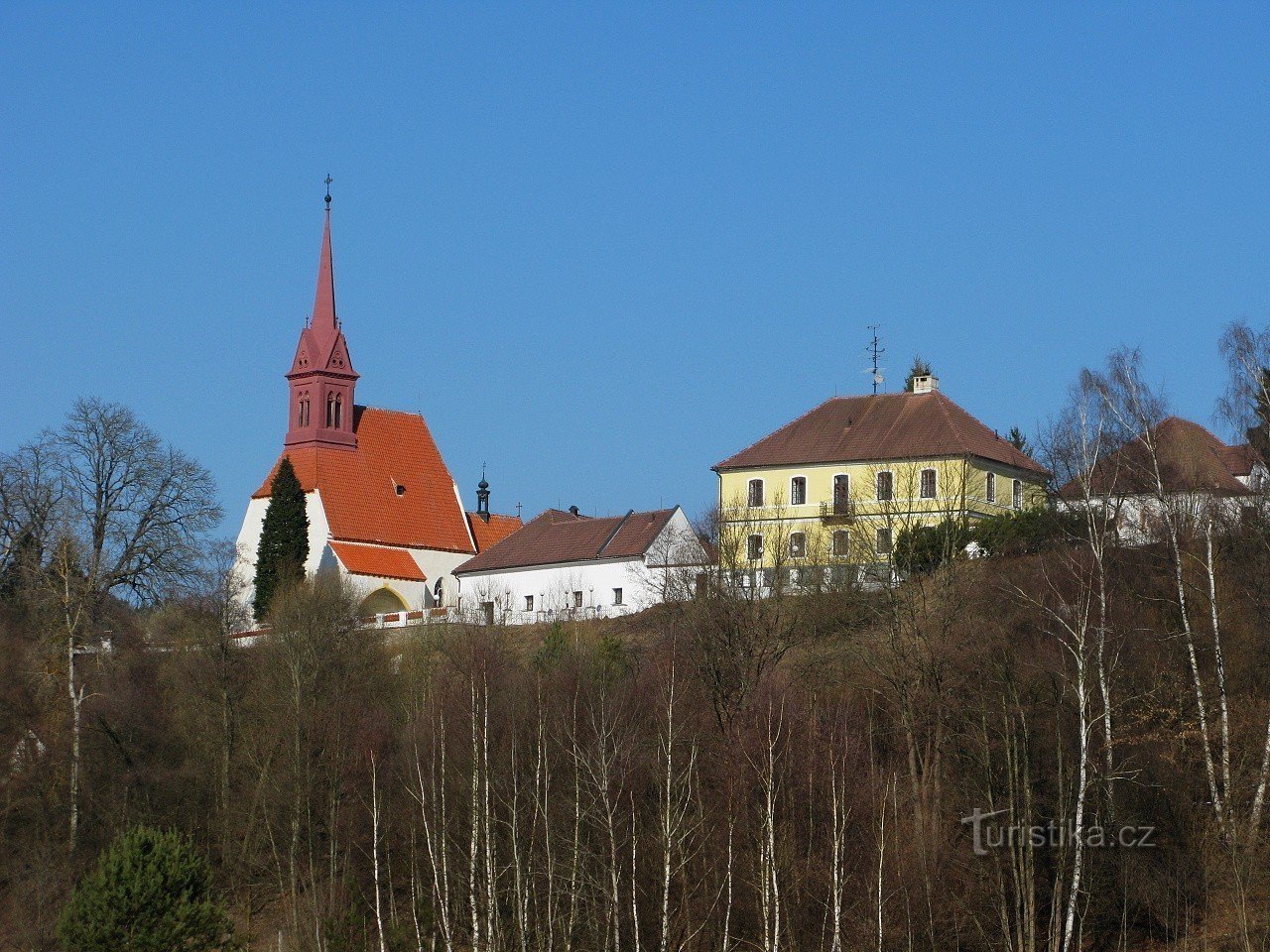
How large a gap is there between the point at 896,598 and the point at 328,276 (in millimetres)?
40095

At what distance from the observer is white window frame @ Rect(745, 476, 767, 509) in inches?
2702

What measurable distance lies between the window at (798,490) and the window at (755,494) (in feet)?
3.55

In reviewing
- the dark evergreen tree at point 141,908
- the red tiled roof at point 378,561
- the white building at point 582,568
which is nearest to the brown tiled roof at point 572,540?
the white building at point 582,568

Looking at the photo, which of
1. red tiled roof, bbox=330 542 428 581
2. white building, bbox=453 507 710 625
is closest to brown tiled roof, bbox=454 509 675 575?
white building, bbox=453 507 710 625

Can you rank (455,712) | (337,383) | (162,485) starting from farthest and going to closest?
(337,383)
(162,485)
(455,712)

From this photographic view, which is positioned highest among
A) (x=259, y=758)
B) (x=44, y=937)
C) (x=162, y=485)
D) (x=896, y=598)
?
(x=162, y=485)

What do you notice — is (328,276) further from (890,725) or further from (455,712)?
(890,725)

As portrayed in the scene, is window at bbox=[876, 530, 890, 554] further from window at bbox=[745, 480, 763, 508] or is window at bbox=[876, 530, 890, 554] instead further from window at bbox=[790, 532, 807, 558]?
window at bbox=[745, 480, 763, 508]

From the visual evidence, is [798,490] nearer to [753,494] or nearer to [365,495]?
[753,494]

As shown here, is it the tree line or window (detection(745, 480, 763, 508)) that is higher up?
window (detection(745, 480, 763, 508))

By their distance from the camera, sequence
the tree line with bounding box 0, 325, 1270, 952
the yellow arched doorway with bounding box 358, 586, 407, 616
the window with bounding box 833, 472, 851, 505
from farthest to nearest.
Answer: the yellow arched doorway with bounding box 358, 586, 407, 616 → the window with bounding box 833, 472, 851, 505 → the tree line with bounding box 0, 325, 1270, 952

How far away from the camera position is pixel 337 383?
83.9m

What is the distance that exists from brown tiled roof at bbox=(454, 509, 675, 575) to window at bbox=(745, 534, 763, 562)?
16.9 feet

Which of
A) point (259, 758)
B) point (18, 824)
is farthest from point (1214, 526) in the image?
point (18, 824)
